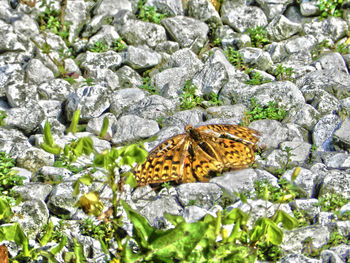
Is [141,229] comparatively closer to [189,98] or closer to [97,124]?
[97,124]

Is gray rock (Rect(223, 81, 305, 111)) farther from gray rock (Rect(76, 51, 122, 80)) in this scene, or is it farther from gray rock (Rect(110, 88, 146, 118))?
gray rock (Rect(76, 51, 122, 80))

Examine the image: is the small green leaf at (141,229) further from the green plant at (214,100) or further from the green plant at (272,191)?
the green plant at (214,100)

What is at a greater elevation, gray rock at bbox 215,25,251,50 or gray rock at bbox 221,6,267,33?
gray rock at bbox 221,6,267,33

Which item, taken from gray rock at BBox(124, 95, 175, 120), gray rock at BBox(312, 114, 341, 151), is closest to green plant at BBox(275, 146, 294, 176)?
gray rock at BBox(312, 114, 341, 151)

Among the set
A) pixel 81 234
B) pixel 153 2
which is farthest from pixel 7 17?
pixel 81 234

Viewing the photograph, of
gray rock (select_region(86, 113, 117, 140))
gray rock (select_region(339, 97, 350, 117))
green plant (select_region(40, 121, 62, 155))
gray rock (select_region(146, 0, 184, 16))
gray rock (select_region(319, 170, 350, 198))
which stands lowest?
gray rock (select_region(86, 113, 117, 140))

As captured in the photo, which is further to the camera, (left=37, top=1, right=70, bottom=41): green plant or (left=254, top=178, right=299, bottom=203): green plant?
(left=37, top=1, right=70, bottom=41): green plant

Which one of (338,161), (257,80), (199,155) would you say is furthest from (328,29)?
(199,155)
